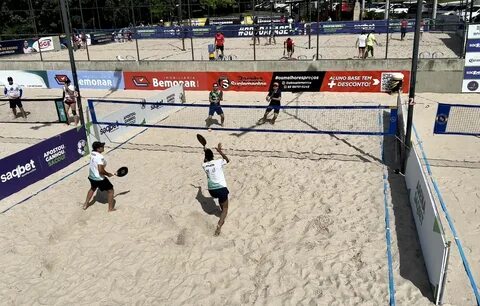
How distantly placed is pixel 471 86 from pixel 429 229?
43.7 ft

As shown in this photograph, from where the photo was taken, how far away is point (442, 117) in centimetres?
1044

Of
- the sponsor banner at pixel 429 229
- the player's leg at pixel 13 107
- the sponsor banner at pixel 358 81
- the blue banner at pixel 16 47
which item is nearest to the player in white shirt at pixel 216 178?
the sponsor banner at pixel 429 229

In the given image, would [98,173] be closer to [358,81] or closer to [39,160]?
[39,160]

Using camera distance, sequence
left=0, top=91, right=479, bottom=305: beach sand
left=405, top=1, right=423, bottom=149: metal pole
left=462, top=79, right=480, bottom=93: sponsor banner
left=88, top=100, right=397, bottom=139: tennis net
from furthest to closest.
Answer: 1. left=462, top=79, right=480, bottom=93: sponsor banner
2. left=88, top=100, right=397, bottom=139: tennis net
3. left=405, top=1, right=423, bottom=149: metal pole
4. left=0, top=91, right=479, bottom=305: beach sand

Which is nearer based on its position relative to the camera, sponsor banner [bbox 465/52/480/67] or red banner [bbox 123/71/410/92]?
sponsor banner [bbox 465/52/480/67]

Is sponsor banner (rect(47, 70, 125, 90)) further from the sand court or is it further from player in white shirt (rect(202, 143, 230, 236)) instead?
player in white shirt (rect(202, 143, 230, 236))

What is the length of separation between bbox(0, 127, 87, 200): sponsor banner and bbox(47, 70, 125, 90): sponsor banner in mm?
9907

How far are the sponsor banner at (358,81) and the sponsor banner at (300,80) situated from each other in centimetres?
27

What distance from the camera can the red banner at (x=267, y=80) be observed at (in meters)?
18.1

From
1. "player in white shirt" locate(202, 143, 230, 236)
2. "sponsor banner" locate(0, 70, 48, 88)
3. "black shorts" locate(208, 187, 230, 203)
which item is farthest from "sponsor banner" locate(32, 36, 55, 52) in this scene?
"black shorts" locate(208, 187, 230, 203)

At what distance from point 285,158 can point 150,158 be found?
368 cm

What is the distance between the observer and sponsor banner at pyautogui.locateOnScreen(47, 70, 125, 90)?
21375 millimetres

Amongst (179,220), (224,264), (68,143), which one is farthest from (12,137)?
(224,264)

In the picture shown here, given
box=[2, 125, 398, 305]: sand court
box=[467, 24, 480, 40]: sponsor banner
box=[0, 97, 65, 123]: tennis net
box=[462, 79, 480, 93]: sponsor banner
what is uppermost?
box=[467, 24, 480, 40]: sponsor banner
